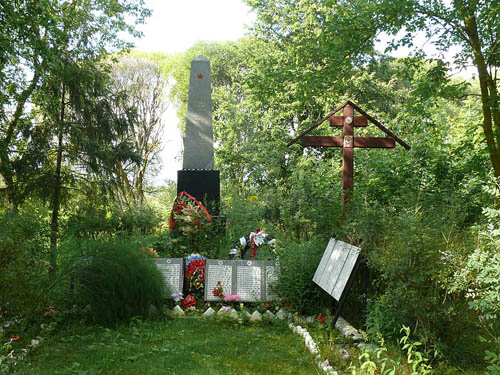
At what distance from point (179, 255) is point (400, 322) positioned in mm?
4715

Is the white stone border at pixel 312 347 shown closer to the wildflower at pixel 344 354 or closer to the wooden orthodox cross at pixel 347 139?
the wildflower at pixel 344 354

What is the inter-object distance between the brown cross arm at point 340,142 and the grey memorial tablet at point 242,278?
1923 millimetres

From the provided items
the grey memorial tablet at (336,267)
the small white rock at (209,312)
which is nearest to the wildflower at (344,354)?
the grey memorial tablet at (336,267)

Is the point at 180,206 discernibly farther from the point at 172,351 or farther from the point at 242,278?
the point at 172,351

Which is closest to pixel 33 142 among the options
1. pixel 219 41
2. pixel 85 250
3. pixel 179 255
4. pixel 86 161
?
pixel 86 161

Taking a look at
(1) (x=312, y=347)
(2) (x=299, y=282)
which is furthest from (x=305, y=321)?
(1) (x=312, y=347)

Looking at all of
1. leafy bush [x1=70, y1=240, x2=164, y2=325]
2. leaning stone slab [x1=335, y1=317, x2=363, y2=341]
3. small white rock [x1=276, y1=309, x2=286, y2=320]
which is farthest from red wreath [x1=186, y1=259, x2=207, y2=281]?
leaning stone slab [x1=335, y1=317, x2=363, y2=341]

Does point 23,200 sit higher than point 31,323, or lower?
higher

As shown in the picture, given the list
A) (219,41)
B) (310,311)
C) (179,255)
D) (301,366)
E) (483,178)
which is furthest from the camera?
(219,41)

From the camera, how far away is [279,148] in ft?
61.5

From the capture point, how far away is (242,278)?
7.05 metres

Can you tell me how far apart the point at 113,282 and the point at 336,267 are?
2.67 m

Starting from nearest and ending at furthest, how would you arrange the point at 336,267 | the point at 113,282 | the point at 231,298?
the point at 336,267 → the point at 113,282 → the point at 231,298

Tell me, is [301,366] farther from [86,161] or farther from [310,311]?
[86,161]
